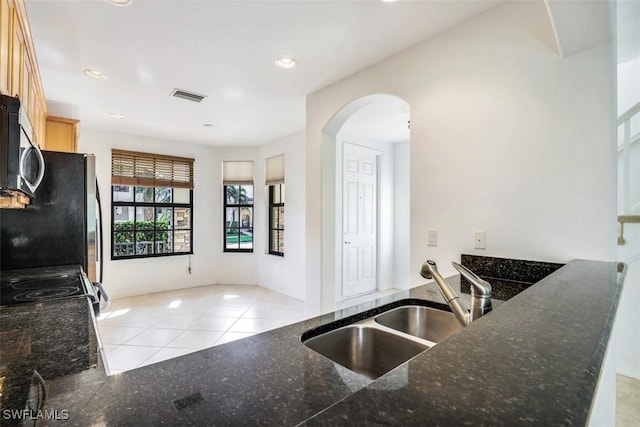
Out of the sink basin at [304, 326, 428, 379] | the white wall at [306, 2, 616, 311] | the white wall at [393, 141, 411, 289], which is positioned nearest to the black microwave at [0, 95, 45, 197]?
the sink basin at [304, 326, 428, 379]

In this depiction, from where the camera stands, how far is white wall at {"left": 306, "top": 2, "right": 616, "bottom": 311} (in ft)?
5.05

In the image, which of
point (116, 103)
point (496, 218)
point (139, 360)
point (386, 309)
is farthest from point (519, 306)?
point (116, 103)

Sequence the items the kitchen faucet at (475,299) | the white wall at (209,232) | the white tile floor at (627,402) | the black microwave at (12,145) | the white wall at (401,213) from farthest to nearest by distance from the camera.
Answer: the white wall at (401,213) → the white wall at (209,232) → the white tile floor at (627,402) → the black microwave at (12,145) → the kitchen faucet at (475,299)

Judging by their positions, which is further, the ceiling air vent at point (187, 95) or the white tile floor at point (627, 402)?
the ceiling air vent at point (187, 95)

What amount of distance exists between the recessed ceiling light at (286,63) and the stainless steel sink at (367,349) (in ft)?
6.97

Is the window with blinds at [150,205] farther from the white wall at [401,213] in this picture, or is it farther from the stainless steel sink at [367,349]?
the stainless steel sink at [367,349]

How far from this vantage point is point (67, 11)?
1.88 meters

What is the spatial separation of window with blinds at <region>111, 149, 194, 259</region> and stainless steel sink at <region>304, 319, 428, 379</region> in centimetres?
487

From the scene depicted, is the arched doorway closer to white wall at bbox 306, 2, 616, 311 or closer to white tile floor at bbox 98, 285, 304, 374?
white tile floor at bbox 98, 285, 304, 374

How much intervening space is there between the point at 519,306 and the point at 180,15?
2.33 meters

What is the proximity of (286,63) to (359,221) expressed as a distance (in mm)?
2890

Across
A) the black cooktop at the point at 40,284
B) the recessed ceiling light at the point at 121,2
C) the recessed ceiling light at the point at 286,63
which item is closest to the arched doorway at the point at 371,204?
the recessed ceiling light at the point at 286,63

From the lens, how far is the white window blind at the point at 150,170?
15.6 feet

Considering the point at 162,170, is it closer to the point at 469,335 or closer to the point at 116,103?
the point at 116,103
